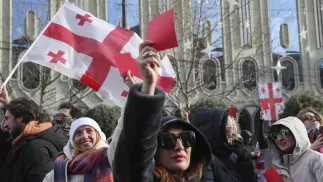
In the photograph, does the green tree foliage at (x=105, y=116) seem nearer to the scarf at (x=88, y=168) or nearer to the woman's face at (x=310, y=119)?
the woman's face at (x=310, y=119)

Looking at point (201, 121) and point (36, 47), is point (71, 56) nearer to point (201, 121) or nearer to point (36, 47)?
point (36, 47)

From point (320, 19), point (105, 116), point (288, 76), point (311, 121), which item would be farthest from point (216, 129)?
point (320, 19)

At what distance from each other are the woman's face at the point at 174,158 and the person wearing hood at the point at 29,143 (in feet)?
5.14

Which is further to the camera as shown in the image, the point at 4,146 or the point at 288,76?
the point at 288,76

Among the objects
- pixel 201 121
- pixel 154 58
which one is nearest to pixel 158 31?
pixel 154 58

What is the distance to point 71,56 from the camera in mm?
4828

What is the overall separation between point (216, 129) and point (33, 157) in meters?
1.50

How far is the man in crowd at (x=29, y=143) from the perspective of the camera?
3.47 meters

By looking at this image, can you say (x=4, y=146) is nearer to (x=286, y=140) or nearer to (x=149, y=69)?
(x=286, y=140)

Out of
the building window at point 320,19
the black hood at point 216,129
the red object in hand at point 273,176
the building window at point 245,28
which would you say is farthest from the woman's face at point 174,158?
the building window at point 320,19

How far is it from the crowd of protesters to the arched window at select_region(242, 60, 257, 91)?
1886 centimetres

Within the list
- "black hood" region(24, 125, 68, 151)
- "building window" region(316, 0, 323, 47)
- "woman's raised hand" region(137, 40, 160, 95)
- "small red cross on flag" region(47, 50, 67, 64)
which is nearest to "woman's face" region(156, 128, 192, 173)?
"woman's raised hand" region(137, 40, 160, 95)

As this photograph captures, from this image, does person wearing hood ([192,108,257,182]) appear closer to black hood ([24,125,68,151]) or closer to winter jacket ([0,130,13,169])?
black hood ([24,125,68,151])

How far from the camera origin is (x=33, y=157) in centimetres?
347
